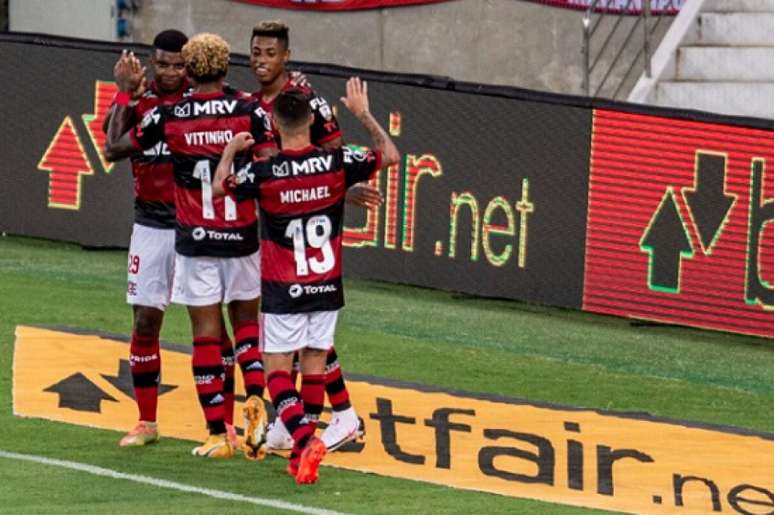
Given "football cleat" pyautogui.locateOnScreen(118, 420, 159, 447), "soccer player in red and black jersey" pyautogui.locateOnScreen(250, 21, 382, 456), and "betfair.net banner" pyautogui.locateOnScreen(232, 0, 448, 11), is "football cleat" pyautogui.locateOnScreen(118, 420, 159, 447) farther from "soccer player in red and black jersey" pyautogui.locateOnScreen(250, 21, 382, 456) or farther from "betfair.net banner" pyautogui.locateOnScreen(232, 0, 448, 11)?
"betfair.net banner" pyautogui.locateOnScreen(232, 0, 448, 11)

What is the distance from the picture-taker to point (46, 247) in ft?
61.3

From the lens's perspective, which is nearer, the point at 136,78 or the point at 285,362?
the point at 285,362

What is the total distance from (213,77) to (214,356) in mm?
1516

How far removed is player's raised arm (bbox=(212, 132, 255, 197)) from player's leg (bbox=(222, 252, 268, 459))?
2.00 ft

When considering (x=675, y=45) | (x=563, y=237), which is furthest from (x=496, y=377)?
(x=675, y=45)

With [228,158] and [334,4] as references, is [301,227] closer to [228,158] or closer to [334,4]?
[228,158]

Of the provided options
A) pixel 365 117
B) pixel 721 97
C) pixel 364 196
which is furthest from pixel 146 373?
pixel 721 97

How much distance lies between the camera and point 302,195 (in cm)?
1033

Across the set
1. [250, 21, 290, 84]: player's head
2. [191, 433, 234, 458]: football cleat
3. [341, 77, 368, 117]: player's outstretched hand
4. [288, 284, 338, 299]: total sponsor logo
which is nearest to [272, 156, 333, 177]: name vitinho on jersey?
[341, 77, 368, 117]: player's outstretched hand

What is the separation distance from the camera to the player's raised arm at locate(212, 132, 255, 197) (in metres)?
10.3

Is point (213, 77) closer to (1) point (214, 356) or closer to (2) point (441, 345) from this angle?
(1) point (214, 356)

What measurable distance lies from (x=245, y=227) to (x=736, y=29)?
10.8 meters

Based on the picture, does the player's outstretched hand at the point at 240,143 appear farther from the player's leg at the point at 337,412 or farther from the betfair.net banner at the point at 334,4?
the betfair.net banner at the point at 334,4

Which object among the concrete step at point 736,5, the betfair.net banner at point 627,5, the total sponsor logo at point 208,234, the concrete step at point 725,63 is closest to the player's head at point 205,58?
the total sponsor logo at point 208,234
